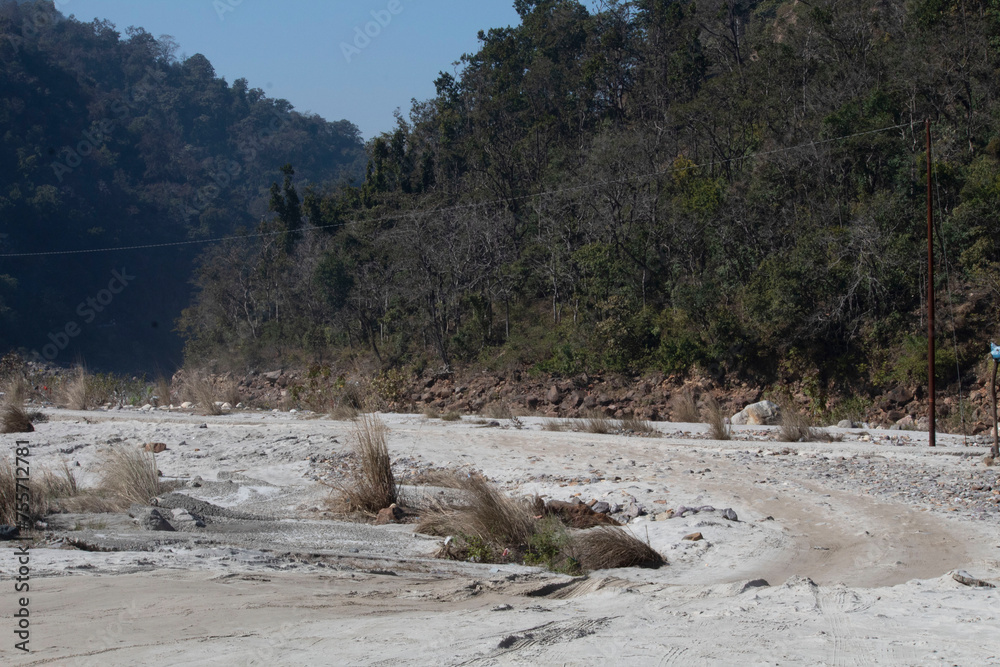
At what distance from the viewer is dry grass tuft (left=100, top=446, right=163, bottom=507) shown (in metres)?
8.98

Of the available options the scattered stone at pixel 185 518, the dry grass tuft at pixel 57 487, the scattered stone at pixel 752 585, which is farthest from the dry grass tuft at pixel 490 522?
the dry grass tuft at pixel 57 487

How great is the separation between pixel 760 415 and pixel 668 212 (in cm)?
1310

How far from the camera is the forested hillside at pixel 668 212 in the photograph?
22.5 meters

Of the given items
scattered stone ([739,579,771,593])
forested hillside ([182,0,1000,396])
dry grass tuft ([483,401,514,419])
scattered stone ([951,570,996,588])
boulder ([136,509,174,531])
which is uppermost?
forested hillside ([182,0,1000,396])

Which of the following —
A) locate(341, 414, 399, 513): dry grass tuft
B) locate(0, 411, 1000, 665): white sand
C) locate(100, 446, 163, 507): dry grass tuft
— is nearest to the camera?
locate(0, 411, 1000, 665): white sand

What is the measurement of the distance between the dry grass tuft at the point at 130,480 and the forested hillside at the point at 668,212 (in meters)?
17.9

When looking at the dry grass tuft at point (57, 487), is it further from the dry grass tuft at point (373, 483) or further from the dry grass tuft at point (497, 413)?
the dry grass tuft at point (497, 413)

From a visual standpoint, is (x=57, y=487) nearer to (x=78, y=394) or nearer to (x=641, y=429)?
(x=641, y=429)

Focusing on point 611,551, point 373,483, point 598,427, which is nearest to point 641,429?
point 598,427

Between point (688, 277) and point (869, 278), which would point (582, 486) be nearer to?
point (869, 278)

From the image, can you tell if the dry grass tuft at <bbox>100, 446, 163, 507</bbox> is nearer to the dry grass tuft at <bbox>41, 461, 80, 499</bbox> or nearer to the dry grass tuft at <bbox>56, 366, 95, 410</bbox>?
the dry grass tuft at <bbox>41, 461, 80, 499</bbox>

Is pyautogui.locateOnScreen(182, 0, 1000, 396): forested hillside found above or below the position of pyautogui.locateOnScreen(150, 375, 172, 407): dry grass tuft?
above

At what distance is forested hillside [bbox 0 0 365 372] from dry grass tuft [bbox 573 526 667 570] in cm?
5971

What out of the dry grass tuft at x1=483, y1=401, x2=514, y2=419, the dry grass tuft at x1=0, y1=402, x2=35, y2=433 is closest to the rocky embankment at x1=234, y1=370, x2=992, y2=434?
the dry grass tuft at x1=483, y1=401, x2=514, y2=419
